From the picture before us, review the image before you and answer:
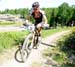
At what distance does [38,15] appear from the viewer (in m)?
10.4

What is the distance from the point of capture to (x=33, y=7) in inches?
404

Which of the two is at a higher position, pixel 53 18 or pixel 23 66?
pixel 23 66

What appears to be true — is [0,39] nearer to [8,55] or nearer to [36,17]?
[8,55]

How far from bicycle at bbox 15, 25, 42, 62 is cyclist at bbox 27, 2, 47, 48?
0.26 meters

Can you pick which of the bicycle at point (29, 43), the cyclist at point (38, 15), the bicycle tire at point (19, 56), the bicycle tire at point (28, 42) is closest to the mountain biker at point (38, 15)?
the cyclist at point (38, 15)

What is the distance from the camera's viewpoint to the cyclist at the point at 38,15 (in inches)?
401

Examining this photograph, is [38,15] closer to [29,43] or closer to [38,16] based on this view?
[38,16]

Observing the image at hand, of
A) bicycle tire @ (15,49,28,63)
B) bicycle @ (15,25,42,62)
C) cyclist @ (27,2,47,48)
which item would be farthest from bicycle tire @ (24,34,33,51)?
cyclist @ (27,2,47,48)

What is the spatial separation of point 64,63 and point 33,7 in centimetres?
516

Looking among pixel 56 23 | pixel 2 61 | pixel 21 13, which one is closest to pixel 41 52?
pixel 2 61

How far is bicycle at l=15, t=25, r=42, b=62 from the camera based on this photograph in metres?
10.6

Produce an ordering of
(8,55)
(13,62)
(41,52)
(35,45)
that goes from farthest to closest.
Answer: (41,52) < (8,55) < (13,62) < (35,45)

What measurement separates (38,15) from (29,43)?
4.48 ft

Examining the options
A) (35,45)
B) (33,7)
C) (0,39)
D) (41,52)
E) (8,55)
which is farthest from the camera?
(0,39)
